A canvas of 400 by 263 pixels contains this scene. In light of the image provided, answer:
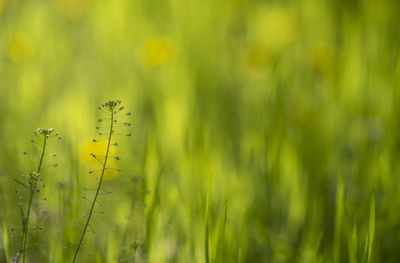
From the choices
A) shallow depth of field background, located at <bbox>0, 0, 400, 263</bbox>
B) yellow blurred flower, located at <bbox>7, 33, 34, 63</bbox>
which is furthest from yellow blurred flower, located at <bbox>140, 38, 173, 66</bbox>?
yellow blurred flower, located at <bbox>7, 33, 34, 63</bbox>

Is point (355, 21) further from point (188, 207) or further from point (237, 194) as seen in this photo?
point (188, 207)

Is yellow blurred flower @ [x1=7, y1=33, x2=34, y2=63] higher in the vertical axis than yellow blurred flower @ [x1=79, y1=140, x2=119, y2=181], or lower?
higher

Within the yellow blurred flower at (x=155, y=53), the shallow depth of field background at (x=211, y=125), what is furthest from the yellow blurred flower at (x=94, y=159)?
the yellow blurred flower at (x=155, y=53)

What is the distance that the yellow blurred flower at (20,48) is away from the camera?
2.45 m

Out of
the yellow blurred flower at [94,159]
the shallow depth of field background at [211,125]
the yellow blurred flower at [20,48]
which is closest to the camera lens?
the shallow depth of field background at [211,125]

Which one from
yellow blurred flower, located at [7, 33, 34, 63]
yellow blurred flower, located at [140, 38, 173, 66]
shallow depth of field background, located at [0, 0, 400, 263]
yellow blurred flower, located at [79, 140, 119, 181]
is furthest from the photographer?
yellow blurred flower, located at [140, 38, 173, 66]

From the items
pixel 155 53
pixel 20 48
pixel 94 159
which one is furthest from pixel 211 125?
pixel 20 48

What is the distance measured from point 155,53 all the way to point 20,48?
0.69 meters

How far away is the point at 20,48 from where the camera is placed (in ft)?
8.29

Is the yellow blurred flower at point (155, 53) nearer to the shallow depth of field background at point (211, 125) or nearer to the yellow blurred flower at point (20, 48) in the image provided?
the shallow depth of field background at point (211, 125)

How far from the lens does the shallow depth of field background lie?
4.21 feet

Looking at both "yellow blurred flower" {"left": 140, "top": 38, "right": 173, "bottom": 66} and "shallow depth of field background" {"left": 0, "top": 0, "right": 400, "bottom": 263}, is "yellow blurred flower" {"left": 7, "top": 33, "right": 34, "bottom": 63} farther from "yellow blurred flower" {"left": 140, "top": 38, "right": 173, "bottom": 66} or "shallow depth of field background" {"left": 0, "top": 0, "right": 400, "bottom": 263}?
"yellow blurred flower" {"left": 140, "top": 38, "right": 173, "bottom": 66}

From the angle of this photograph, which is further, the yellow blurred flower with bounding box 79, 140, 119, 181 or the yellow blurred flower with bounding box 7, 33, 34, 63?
the yellow blurred flower with bounding box 7, 33, 34, 63

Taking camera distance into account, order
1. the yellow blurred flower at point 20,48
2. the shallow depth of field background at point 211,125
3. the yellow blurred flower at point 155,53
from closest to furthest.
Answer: the shallow depth of field background at point 211,125, the yellow blurred flower at point 20,48, the yellow blurred flower at point 155,53
